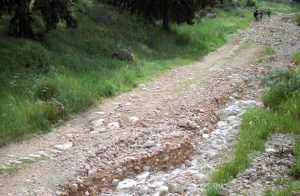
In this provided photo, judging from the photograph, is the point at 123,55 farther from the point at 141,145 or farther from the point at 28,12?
Result: the point at 141,145

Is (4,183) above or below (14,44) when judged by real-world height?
below

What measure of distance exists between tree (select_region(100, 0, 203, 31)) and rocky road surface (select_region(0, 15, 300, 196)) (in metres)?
8.15

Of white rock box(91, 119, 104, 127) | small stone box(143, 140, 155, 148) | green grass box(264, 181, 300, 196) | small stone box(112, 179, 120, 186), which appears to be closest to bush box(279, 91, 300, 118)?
small stone box(143, 140, 155, 148)

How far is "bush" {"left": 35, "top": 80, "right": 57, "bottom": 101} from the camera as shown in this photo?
11.0 meters

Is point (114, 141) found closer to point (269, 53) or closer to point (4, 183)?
point (4, 183)

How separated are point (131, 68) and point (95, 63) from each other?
1.36 m

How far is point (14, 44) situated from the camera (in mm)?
13555

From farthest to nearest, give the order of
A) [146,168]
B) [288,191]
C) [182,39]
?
[182,39], [146,168], [288,191]

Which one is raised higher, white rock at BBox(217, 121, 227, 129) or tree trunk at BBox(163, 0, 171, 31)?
tree trunk at BBox(163, 0, 171, 31)

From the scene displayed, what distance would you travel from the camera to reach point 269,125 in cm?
945

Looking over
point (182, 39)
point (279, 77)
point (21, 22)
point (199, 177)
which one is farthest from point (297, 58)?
point (199, 177)

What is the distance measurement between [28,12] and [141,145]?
730cm

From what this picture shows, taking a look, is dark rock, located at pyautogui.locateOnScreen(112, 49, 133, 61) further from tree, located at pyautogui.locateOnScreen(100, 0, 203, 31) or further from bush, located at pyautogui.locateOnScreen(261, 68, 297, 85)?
tree, located at pyautogui.locateOnScreen(100, 0, 203, 31)

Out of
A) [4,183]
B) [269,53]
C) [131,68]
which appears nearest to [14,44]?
[131,68]
